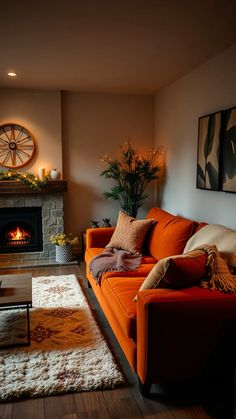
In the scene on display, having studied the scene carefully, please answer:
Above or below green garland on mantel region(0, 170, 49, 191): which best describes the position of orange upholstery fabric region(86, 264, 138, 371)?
below

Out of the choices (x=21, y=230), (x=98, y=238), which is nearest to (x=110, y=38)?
(x=98, y=238)

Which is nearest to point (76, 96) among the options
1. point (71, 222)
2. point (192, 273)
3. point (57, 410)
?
point (71, 222)

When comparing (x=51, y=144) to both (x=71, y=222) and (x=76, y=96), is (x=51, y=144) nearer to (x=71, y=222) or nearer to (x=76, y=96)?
(x=76, y=96)

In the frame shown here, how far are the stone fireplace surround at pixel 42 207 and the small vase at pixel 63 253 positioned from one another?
0.11m

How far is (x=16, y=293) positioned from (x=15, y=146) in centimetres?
286

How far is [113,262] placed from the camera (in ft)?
10.5

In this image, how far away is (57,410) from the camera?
196 cm

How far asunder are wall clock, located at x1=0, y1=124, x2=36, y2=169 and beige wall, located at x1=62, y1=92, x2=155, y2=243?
0.54m

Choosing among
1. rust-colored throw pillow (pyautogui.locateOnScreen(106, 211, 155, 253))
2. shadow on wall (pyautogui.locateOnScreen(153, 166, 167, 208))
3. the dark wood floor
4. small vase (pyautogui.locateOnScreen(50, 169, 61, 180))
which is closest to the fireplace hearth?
small vase (pyautogui.locateOnScreen(50, 169, 61, 180))

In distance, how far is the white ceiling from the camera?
246 cm

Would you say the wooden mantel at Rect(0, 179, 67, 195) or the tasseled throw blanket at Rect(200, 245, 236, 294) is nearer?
the tasseled throw blanket at Rect(200, 245, 236, 294)

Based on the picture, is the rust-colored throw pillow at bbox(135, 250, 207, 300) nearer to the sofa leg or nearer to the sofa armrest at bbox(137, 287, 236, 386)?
the sofa armrest at bbox(137, 287, 236, 386)

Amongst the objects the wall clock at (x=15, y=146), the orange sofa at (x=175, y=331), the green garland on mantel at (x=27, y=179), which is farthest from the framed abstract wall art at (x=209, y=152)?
the wall clock at (x=15, y=146)

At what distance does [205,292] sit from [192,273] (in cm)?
13
